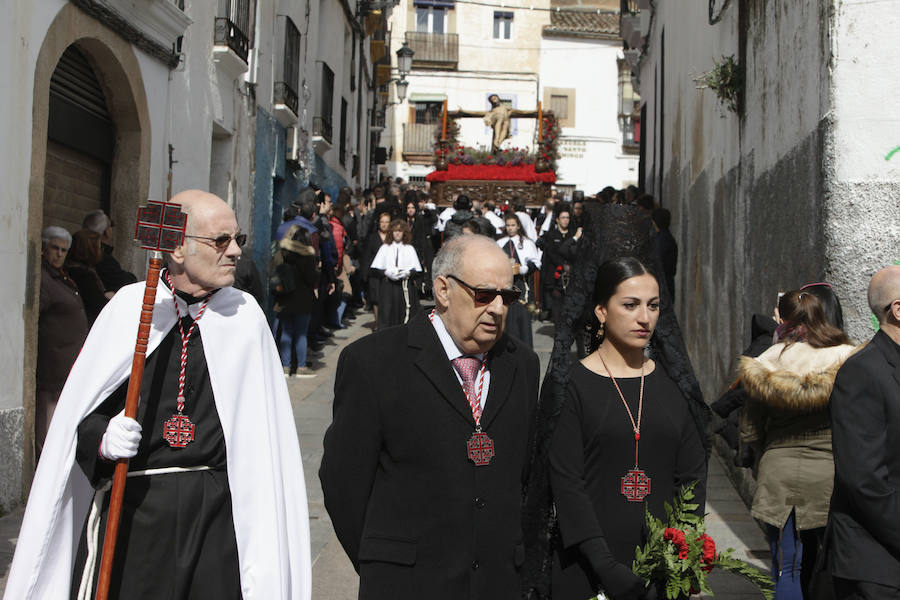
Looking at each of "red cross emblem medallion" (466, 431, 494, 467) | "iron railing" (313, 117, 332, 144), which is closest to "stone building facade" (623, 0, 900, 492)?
"red cross emblem medallion" (466, 431, 494, 467)

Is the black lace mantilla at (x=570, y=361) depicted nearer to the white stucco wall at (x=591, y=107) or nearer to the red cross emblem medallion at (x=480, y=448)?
the red cross emblem medallion at (x=480, y=448)

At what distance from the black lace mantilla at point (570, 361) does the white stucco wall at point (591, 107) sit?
34.7 m

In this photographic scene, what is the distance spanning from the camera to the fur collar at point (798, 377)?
4.71 metres

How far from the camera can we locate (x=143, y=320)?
10.5ft

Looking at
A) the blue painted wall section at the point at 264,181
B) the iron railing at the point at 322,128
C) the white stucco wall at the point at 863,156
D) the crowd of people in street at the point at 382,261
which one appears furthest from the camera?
the iron railing at the point at 322,128

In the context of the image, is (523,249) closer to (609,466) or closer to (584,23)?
(609,466)

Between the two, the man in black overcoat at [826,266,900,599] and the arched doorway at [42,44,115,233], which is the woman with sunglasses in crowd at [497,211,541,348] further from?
the man in black overcoat at [826,266,900,599]

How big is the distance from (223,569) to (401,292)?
9472mm

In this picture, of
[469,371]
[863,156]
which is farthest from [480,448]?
[863,156]

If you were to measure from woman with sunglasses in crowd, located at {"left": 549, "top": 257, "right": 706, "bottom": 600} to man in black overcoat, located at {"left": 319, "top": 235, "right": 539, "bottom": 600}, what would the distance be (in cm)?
19

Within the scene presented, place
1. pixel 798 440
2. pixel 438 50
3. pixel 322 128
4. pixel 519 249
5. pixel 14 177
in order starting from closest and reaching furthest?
1. pixel 798 440
2. pixel 14 177
3. pixel 519 249
4. pixel 322 128
5. pixel 438 50

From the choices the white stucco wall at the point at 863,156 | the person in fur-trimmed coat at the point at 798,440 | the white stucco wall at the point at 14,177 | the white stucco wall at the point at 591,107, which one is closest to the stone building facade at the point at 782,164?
the white stucco wall at the point at 863,156

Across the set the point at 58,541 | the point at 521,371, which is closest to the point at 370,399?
the point at 521,371

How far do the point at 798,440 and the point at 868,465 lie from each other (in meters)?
1.46
